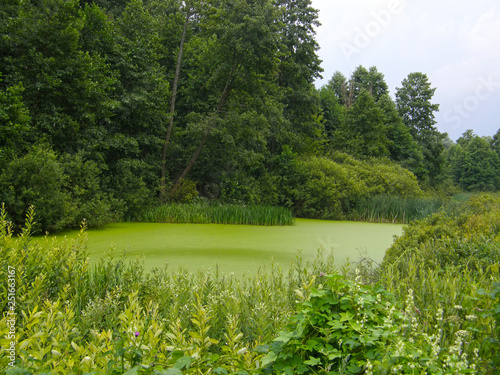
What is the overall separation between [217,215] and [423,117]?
80.7 ft

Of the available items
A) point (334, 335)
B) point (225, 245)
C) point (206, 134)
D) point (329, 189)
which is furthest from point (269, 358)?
point (329, 189)

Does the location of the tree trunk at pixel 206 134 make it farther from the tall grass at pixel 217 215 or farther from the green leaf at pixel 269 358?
the green leaf at pixel 269 358

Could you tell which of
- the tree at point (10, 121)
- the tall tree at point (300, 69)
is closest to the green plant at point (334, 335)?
the tree at point (10, 121)

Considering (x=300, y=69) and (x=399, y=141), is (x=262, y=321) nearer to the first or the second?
(x=300, y=69)

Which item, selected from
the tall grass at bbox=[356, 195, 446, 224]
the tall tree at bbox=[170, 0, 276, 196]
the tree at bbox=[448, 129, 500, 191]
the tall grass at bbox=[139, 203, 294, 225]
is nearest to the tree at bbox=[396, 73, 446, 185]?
the tree at bbox=[448, 129, 500, 191]

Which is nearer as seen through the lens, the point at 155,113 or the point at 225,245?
the point at 225,245

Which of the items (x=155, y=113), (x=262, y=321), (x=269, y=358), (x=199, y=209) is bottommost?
(x=262, y=321)

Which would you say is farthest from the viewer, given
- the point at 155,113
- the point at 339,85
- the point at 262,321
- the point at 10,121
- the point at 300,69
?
the point at 339,85

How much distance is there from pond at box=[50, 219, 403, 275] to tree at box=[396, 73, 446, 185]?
74.7ft

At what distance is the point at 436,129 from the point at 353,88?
7.40 metres

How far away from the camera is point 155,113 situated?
1217cm

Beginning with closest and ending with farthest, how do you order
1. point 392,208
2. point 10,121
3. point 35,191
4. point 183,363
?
point 183,363 → point 35,191 → point 10,121 → point 392,208

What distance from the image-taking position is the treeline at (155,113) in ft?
26.9

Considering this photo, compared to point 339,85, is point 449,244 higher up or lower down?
lower down
